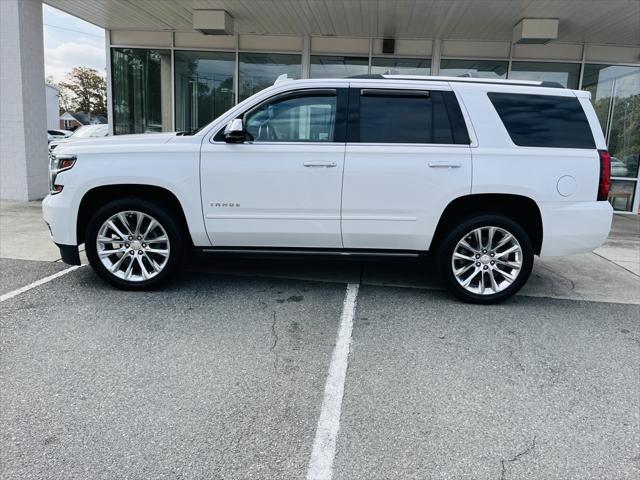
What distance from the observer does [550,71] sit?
12.1 metres

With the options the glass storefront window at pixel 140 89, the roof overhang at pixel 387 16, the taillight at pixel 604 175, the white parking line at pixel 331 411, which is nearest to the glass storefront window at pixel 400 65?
the roof overhang at pixel 387 16

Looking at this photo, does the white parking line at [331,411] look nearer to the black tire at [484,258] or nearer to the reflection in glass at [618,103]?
the black tire at [484,258]

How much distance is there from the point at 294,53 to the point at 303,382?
33.7 feet

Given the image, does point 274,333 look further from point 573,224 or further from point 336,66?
point 336,66

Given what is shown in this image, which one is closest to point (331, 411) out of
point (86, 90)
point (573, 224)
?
point (573, 224)

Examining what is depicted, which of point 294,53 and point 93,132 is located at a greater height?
point 294,53

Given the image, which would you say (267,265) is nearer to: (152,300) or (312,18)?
(152,300)

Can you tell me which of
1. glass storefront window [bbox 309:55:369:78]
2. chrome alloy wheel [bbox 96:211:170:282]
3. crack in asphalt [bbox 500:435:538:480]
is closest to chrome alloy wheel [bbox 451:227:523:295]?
crack in asphalt [bbox 500:435:538:480]

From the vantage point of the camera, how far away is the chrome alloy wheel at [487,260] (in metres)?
4.95

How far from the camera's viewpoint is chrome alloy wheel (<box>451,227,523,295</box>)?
4949mm

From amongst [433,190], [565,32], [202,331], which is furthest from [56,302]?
[565,32]

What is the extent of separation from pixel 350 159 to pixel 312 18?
6958 millimetres

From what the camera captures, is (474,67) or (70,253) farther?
(474,67)

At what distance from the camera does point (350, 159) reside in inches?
189
